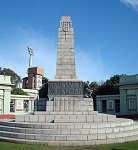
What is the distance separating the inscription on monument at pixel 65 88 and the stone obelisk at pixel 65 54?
2.04 ft

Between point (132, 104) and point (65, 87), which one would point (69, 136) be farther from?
point (132, 104)

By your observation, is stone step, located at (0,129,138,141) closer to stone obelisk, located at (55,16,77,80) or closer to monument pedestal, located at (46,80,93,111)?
monument pedestal, located at (46,80,93,111)

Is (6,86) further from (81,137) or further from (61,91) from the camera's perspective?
(81,137)

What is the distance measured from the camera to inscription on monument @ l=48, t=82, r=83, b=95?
1433 centimetres

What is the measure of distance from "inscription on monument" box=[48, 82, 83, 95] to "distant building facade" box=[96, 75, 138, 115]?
18574 millimetres

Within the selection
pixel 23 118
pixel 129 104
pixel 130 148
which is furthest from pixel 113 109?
pixel 130 148

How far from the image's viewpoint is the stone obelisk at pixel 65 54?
15000 millimetres

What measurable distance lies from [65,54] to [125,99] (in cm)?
1965

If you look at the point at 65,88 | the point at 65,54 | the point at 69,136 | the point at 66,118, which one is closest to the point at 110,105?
the point at 65,54

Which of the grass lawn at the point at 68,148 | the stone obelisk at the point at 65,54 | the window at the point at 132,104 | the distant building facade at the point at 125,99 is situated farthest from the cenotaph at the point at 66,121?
the window at the point at 132,104

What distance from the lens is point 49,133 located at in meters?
10.5

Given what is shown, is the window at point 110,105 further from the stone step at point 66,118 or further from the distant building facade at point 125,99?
the stone step at point 66,118

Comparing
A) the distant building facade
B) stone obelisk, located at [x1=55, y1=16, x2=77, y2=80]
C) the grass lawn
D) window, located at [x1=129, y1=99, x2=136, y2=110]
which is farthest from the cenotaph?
window, located at [x1=129, y1=99, x2=136, y2=110]

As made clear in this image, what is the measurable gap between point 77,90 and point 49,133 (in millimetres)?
4331
